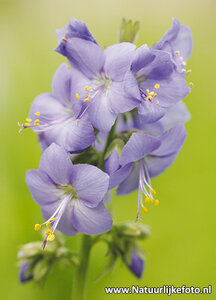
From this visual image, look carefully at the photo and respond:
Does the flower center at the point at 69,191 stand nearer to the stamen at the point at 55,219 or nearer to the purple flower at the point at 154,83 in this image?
the stamen at the point at 55,219

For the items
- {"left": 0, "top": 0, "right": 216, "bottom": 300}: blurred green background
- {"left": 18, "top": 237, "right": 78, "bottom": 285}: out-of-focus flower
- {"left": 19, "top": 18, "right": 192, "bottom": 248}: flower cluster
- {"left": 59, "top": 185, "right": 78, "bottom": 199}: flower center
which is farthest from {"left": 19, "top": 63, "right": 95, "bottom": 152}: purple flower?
{"left": 0, "top": 0, "right": 216, "bottom": 300}: blurred green background

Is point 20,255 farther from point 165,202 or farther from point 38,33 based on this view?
point 38,33

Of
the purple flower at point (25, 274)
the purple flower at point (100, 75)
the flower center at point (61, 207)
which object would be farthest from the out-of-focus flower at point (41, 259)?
the purple flower at point (100, 75)

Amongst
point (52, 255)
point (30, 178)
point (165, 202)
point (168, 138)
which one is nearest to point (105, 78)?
point (168, 138)

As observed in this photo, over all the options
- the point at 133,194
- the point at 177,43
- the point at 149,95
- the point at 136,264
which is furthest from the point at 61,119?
the point at 133,194

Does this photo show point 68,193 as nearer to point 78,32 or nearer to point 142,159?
point 142,159

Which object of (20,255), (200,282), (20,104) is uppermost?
(20,104)

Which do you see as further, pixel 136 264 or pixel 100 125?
pixel 136 264
